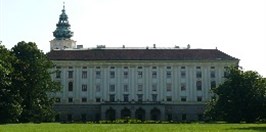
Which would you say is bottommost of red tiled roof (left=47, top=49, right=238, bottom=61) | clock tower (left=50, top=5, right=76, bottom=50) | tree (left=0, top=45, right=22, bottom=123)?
tree (left=0, top=45, right=22, bottom=123)

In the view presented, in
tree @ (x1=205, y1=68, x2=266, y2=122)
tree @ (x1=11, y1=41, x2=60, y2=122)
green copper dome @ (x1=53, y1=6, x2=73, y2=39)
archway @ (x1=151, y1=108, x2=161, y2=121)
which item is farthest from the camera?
green copper dome @ (x1=53, y1=6, x2=73, y2=39)

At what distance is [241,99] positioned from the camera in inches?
2867

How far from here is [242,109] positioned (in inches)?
2847

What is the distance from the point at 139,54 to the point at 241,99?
4285 cm

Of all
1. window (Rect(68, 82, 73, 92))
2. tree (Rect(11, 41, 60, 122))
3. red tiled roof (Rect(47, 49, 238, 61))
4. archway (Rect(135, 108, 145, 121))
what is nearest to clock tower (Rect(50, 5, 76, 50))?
red tiled roof (Rect(47, 49, 238, 61))

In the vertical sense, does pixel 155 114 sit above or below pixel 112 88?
below

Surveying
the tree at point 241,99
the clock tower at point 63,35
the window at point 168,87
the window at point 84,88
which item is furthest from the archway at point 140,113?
the clock tower at point 63,35

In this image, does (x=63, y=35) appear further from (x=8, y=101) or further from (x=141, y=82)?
(x=8, y=101)

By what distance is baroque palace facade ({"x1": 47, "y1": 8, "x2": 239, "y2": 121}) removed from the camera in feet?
362

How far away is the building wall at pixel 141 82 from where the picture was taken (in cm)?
11031

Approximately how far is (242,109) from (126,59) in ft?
140

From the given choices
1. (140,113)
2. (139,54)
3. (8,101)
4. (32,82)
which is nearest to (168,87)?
(140,113)

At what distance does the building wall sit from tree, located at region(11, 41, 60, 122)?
3457 cm

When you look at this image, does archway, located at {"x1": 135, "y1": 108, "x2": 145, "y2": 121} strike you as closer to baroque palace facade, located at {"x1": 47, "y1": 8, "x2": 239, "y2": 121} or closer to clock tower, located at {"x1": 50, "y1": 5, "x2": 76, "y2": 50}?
baroque palace facade, located at {"x1": 47, "y1": 8, "x2": 239, "y2": 121}
